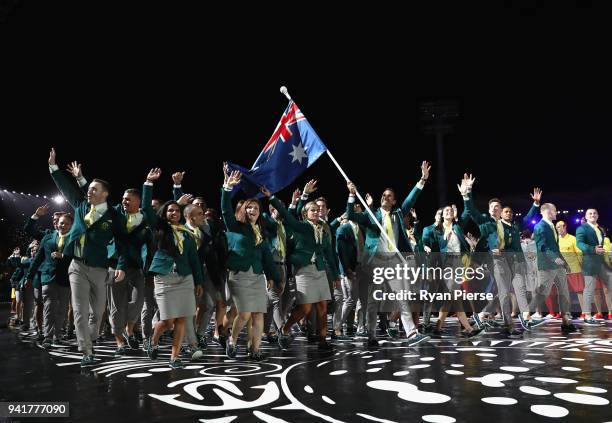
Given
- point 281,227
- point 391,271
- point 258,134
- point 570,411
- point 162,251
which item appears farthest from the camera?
point 258,134

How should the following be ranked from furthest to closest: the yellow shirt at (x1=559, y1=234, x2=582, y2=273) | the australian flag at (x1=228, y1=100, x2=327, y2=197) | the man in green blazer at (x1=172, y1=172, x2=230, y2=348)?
the yellow shirt at (x1=559, y1=234, x2=582, y2=273)
the australian flag at (x1=228, y1=100, x2=327, y2=197)
the man in green blazer at (x1=172, y1=172, x2=230, y2=348)

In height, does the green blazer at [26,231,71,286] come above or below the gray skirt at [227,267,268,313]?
above

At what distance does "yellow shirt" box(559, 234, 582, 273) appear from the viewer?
32.5 ft

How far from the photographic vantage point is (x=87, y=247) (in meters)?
5.78

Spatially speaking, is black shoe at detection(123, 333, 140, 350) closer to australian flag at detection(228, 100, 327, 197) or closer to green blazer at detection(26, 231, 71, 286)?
green blazer at detection(26, 231, 71, 286)

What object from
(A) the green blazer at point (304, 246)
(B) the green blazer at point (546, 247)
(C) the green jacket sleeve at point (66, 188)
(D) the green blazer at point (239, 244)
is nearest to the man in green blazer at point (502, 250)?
(B) the green blazer at point (546, 247)

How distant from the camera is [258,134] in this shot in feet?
59.3

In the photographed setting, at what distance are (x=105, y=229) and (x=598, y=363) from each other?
5265 millimetres

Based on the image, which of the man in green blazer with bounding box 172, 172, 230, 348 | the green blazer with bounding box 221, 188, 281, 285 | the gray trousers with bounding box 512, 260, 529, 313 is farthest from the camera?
the gray trousers with bounding box 512, 260, 529, 313

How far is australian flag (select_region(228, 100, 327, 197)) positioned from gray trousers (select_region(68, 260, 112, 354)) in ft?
7.98

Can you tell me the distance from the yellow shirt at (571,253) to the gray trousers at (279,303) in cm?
522

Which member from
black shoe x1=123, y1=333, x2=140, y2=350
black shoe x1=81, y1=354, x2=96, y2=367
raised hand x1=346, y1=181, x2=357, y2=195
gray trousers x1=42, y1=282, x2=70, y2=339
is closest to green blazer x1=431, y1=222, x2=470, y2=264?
raised hand x1=346, y1=181, x2=357, y2=195

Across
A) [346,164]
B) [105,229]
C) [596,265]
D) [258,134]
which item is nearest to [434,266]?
[596,265]

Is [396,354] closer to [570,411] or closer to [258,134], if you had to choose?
[570,411]
